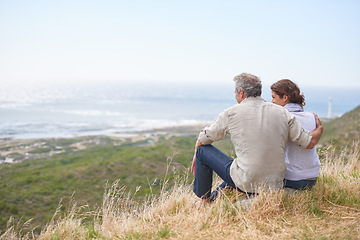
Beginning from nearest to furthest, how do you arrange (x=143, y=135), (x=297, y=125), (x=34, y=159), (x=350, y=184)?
1. (x=297, y=125)
2. (x=350, y=184)
3. (x=34, y=159)
4. (x=143, y=135)

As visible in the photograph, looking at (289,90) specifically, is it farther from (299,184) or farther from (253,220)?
(253,220)

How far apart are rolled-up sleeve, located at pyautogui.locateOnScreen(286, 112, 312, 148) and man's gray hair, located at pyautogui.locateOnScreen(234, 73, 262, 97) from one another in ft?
1.31

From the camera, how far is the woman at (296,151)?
344 cm

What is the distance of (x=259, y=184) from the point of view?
3.28 meters

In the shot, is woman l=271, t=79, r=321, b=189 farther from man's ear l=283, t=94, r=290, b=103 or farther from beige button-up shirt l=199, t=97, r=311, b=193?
beige button-up shirt l=199, t=97, r=311, b=193

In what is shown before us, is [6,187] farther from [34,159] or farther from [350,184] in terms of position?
[350,184]

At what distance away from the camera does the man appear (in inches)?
123

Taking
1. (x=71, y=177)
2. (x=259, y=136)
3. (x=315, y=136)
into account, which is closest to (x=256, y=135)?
(x=259, y=136)

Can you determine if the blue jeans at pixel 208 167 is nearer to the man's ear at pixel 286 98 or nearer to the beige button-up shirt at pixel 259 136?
the beige button-up shirt at pixel 259 136

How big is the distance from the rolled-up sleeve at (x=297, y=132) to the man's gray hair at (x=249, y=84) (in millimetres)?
398

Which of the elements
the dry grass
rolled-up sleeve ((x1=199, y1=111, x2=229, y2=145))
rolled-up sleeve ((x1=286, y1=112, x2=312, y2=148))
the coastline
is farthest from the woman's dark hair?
the coastline

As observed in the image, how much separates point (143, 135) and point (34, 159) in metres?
16.9

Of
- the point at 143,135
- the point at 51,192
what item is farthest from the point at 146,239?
the point at 143,135

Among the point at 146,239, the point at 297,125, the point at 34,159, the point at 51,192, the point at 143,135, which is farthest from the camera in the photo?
the point at 143,135
